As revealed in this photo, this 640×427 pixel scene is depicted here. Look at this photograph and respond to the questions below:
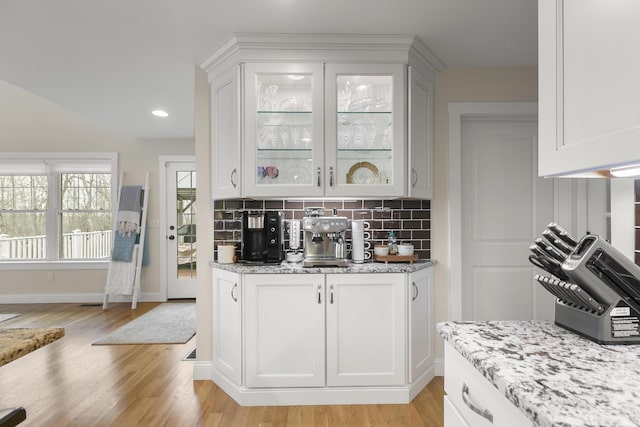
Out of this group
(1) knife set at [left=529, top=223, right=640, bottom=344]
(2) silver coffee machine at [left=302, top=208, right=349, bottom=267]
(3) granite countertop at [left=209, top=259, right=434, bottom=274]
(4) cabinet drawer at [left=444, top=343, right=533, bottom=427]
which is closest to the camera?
(4) cabinet drawer at [left=444, top=343, right=533, bottom=427]

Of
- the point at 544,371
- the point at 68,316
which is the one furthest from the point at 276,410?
the point at 68,316

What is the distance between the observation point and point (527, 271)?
302cm

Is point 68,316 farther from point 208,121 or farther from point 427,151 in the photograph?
point 427,151

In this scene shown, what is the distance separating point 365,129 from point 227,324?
62.9 inches

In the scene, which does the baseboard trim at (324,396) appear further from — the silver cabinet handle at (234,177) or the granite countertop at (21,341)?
the granite countertop at (21,341)

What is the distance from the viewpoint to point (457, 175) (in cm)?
291

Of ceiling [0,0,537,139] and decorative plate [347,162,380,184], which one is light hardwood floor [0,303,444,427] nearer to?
decorative plate [347,162,380,184]

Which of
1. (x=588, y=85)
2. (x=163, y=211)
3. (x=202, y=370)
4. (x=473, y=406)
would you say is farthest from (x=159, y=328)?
(x=588, y=85)

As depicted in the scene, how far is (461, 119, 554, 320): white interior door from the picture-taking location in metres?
2.99

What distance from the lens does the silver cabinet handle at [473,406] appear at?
0.93m

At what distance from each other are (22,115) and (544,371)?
6629 millimetres

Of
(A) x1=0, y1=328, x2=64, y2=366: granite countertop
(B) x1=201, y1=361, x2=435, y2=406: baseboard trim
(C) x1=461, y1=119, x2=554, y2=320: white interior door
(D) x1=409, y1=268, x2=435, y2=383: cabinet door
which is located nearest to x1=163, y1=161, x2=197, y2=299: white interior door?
(B) x1=201, y1=361, x2=435, y2=406: baseboard trim

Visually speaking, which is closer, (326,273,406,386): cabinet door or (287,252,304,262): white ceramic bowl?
(326,273,406,386): cabinet door

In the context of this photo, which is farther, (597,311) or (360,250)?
(360,250)
